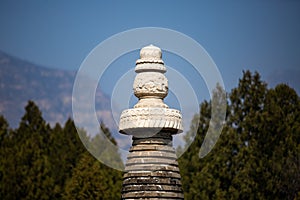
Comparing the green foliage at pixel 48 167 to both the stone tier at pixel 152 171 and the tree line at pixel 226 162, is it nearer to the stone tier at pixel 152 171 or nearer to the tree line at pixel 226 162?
the tree line at pixel 226 162

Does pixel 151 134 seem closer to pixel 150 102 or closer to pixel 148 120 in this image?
pixel 148 120

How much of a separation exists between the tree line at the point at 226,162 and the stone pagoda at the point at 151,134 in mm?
20193

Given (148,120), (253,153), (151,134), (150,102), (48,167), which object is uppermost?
(48,167)

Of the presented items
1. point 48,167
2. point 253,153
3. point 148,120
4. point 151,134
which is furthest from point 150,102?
point 48,167

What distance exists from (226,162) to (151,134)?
1151 inches

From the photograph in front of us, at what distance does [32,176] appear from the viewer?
2574 inches

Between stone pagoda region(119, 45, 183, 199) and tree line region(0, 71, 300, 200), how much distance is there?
20.2 meters

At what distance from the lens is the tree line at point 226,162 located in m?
56.7

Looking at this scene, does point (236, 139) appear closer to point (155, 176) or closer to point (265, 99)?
point (265, 99)

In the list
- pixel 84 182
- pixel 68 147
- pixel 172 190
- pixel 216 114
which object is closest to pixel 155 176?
pixel 172 190

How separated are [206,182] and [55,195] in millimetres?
11362

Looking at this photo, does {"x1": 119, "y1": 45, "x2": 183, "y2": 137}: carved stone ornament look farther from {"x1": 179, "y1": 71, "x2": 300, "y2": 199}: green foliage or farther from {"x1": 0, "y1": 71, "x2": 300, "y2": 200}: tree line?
{"x1": 179, "y1": 71, "x2": 300, "y2": 199}: green foliage

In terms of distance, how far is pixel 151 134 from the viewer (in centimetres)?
3031

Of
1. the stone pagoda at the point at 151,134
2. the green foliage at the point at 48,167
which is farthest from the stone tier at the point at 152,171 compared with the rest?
the green foliage at the point at 48,167
